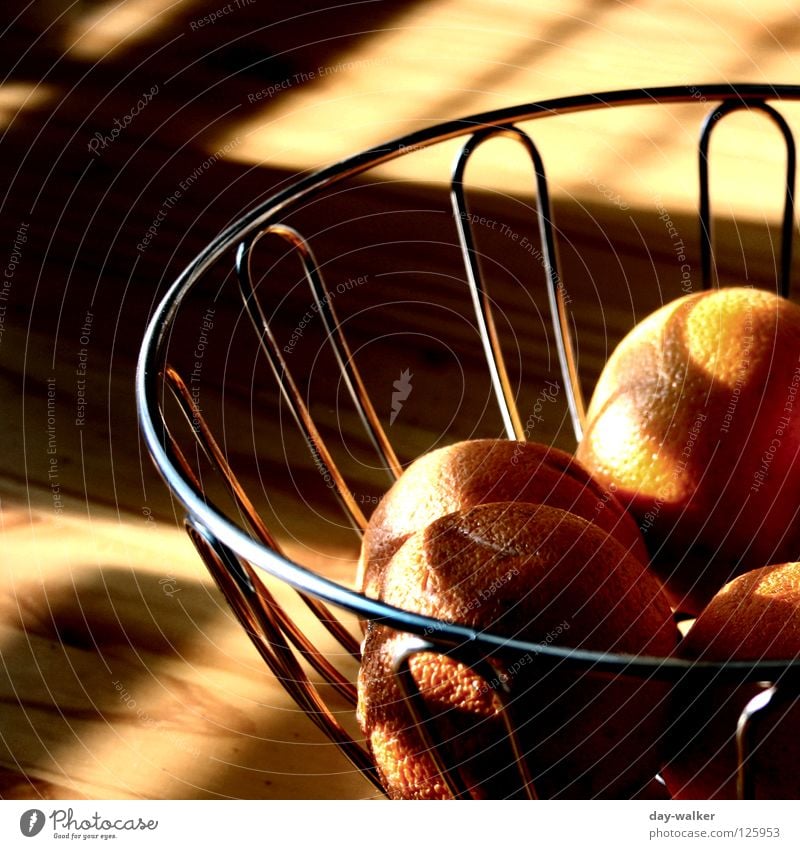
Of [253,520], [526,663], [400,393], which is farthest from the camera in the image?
[400,393]

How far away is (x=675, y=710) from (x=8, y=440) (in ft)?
0.96

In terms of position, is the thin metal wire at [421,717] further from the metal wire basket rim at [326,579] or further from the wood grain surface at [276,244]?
the wood grain surface at [276,244]

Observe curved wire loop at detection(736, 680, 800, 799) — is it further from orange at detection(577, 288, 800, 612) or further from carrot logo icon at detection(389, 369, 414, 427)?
carrot logo icon at detection(389, 369, 414, 427)

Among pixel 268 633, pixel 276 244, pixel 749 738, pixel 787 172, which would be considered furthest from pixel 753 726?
pixel 276 244

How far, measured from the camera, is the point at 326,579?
0.74 ft

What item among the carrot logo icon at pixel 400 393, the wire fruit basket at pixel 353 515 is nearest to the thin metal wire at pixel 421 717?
the wire fruit basket at pixel 353 515

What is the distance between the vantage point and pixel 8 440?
431 mm

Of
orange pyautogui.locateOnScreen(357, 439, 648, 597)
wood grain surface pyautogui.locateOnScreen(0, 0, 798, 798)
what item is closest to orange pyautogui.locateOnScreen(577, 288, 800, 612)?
orange pyautogui.locateOnScreen(357, 439, 648, 597)

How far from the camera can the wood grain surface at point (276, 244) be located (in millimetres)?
396

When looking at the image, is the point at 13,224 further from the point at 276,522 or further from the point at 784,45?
the point at 784,45

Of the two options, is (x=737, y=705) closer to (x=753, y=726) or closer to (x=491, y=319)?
(x=753, y=726)

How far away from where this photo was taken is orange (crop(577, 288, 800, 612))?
0.97ft
